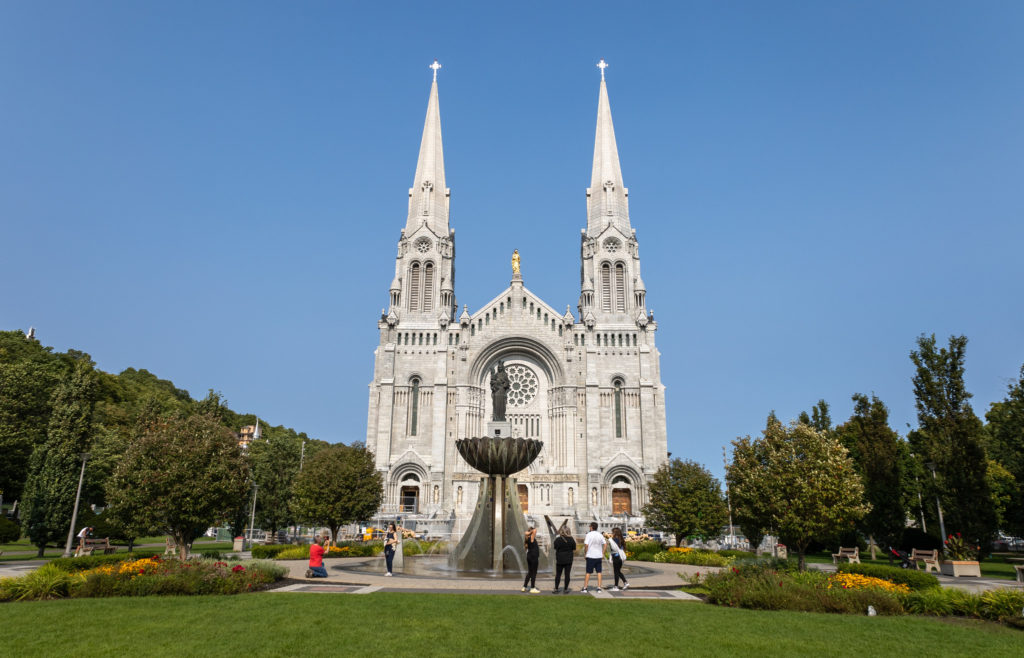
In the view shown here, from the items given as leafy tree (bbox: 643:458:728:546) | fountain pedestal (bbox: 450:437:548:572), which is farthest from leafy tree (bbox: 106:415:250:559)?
leafy tree (bbox: 643:458:728:546)

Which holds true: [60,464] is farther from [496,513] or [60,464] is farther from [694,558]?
[694,558]

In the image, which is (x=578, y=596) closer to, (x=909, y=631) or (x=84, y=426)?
(x=909, y=631)

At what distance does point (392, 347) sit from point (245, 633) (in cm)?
4661

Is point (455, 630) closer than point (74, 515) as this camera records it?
Yes

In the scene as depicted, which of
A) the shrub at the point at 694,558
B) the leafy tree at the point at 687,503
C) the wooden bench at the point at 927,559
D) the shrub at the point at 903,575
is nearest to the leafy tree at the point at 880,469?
the wooden bench at the point at 927,559

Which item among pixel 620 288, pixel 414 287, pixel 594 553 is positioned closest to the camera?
pixel 594 553

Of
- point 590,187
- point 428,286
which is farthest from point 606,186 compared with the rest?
point 428,286

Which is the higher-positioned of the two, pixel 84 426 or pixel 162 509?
pixel 84 426

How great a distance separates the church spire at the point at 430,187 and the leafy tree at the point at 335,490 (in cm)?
3225

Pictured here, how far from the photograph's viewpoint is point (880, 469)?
32.9m

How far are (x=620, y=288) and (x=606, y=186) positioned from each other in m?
10.9

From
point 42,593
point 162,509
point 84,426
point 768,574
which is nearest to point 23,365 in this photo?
point 84,426

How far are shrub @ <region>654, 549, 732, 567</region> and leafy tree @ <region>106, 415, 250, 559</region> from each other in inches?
703

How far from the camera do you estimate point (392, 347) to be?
5534 cm
